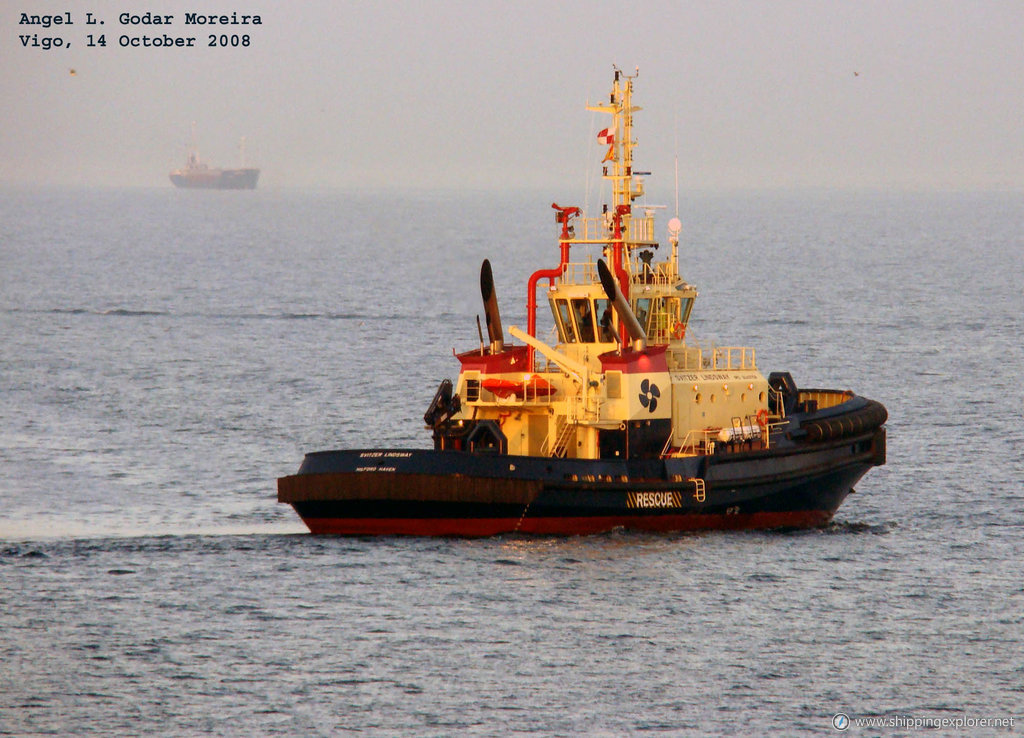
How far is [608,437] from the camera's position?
40.2 metres

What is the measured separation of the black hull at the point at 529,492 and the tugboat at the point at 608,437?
0.04 m

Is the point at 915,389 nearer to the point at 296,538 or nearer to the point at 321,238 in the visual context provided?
the point at 296,538

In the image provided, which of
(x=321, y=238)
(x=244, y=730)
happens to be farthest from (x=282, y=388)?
(x=321, y=238)

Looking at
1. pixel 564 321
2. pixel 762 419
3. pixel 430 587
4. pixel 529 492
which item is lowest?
pixel 430 587

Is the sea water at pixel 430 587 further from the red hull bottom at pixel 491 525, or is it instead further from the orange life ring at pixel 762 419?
the orange life ring at pixel 762 419

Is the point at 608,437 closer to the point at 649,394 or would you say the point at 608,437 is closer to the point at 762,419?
the point at 649,394

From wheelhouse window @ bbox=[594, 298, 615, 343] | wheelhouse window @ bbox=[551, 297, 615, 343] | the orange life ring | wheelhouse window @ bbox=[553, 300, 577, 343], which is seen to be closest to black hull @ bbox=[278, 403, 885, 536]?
the orange life ring

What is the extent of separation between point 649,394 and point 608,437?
132cm

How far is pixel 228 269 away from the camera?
125 meters

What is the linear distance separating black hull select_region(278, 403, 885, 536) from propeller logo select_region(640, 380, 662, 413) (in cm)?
140

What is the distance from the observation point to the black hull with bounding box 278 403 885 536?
3809 cm

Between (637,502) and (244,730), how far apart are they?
13.4 metres

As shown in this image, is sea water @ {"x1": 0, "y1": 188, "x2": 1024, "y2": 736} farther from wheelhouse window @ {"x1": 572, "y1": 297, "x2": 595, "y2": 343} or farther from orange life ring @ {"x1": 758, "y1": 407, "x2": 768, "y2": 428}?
wheelhouse window @ {"x1": 572, "y1": 297, "x2": 595, "y2": 343}

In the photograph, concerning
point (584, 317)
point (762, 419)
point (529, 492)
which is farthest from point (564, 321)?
point (529, 492)
